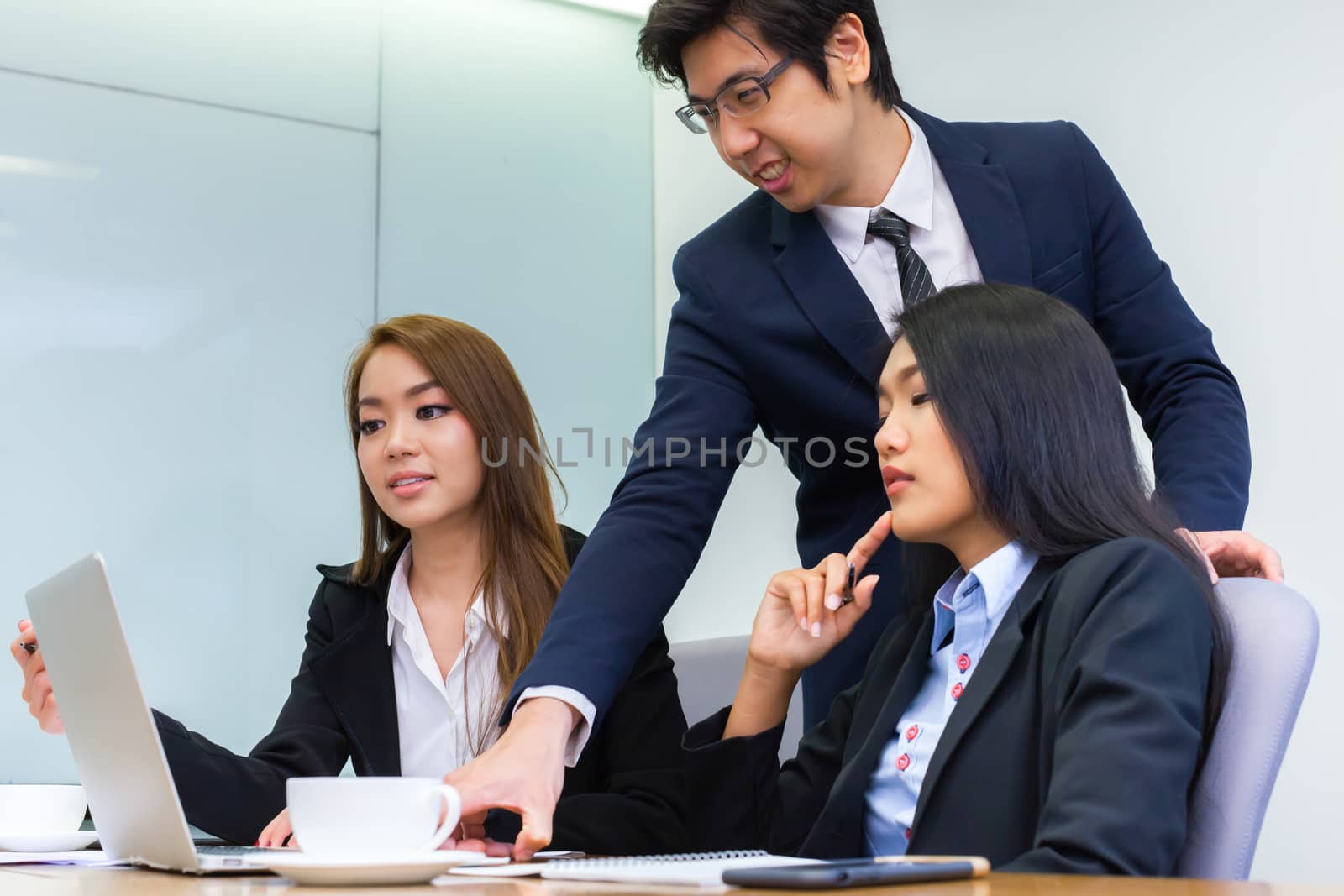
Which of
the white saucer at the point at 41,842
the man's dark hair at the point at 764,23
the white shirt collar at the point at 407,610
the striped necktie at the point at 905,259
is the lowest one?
the white saucer at the point at 41,842

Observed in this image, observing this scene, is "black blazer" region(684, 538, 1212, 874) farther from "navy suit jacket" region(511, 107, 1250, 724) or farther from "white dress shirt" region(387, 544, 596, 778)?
"white dress shirt" region(387, 544, 596, 778)

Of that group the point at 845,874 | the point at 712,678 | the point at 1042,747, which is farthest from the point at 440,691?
the point at 845,874

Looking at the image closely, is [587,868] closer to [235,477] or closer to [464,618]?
[464,618]

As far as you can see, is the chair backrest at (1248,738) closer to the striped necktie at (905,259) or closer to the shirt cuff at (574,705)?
the shirt cuff at (574,705)

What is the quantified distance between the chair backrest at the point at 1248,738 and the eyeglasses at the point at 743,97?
80cm

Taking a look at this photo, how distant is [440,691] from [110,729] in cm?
91

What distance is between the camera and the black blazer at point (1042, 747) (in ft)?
3.03

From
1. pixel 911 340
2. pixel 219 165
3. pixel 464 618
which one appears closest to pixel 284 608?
pixel 219 165

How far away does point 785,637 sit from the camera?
1.44 meters

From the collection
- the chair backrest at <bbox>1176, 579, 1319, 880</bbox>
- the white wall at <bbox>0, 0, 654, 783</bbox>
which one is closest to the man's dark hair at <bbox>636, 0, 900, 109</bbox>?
the chair backrest at <bbox>1176, 579, 1319, 880</bbox>

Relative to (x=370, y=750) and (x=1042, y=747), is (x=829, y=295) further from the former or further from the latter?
(x=370, y=750)

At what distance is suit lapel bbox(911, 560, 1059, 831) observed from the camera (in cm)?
111

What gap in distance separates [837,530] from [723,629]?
201 cm

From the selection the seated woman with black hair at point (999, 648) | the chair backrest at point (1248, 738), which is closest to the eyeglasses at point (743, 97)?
the seated woman with black hair at point (999, 648)
